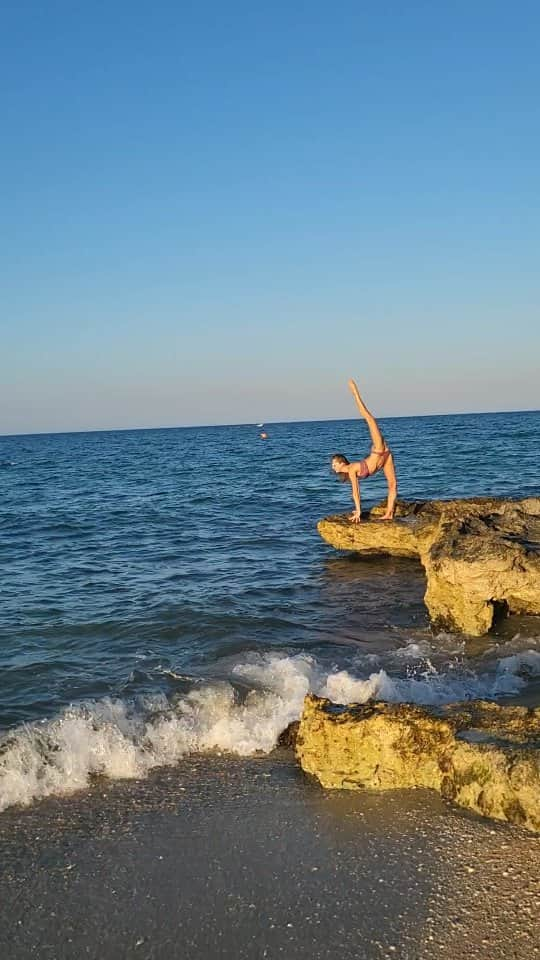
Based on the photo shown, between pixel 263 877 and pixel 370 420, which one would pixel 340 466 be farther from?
pixel 263 877

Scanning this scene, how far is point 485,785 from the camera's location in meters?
4.81

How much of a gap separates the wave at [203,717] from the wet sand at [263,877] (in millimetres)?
433

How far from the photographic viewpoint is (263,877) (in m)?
4.36

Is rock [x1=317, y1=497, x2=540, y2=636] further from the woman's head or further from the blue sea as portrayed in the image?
the woman's head

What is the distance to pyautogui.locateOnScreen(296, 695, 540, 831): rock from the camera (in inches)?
185

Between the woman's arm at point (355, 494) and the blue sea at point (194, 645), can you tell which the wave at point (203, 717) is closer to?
the blue sea at point (194, 645)

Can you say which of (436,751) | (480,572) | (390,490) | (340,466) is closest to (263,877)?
(436,751)

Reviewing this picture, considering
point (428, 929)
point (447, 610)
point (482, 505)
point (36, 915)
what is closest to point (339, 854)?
point (428, 929)

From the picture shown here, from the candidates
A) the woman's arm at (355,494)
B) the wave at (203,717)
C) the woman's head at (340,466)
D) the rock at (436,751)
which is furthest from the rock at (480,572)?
the rock at (436,751)

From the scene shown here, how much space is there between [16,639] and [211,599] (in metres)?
3.02

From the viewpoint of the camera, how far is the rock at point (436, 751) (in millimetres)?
4703

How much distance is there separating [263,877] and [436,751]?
156cm

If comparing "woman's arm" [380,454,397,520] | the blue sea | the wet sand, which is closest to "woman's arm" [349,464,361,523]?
"woman's arm" [380,454,397,520]

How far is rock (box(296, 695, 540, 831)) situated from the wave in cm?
85
